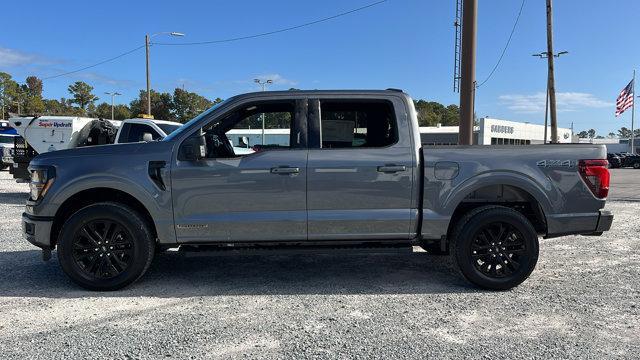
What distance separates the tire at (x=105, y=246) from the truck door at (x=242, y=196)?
16.0 inches

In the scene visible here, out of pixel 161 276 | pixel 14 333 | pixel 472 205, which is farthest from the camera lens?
pixel 161 276

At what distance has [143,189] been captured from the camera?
488cm

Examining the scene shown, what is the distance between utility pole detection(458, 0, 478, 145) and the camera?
9938mm

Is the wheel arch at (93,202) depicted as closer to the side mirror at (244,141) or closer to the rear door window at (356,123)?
the side mirror at (244,141)

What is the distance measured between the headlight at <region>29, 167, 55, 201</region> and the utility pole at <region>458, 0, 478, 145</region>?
307 inches

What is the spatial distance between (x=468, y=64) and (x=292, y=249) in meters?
6.68

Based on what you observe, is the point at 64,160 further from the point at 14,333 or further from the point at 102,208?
the point at 14,333

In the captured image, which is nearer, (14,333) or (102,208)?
(14,333)

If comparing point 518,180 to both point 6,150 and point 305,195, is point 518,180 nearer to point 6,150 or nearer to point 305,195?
point 305,195

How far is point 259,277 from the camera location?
555 centimetres

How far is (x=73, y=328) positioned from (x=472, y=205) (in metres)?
3.87

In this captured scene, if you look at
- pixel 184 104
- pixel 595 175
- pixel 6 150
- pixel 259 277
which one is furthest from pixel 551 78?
pixel 184 104

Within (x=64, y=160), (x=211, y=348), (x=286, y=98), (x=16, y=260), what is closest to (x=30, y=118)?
(x=16, y=260)

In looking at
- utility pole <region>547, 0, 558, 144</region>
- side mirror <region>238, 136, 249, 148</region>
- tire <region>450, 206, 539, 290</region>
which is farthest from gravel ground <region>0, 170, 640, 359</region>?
utility pole <region>547, 0, 558, 144</region>
